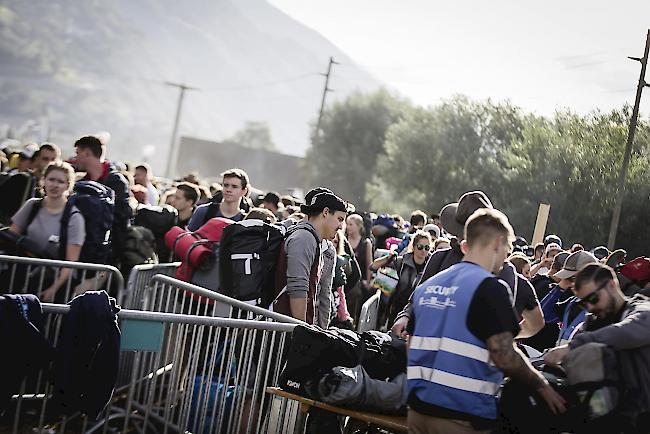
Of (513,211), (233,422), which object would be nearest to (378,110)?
(513,211)

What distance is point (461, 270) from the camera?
4066 mm

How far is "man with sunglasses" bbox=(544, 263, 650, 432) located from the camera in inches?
167

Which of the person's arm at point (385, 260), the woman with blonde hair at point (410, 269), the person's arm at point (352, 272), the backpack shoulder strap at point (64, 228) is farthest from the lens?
the person's arm at point (385, 260)

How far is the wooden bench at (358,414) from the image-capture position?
4715 millimetres

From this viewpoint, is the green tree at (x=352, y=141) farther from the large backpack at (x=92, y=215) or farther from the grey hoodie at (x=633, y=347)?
the grey hoodie at (x=633, y=347)

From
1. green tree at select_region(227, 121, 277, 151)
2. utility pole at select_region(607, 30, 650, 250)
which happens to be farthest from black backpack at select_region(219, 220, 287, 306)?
green tree at select_region(227, 121, 277, 151)

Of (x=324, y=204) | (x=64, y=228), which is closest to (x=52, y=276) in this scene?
(x=64, y=228)

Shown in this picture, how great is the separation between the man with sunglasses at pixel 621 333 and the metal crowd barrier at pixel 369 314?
13.2 ft

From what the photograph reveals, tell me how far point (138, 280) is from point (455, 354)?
432cm

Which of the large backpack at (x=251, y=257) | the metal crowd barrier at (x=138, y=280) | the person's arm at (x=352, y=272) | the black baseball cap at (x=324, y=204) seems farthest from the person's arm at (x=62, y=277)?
the person's arm at (x=352, y=272)

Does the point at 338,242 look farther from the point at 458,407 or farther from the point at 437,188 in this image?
the point at 437,188

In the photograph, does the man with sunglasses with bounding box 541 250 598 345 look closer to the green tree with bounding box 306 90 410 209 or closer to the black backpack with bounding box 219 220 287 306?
the black backpack with bounding box 219 220 287 306

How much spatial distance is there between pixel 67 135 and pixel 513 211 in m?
183

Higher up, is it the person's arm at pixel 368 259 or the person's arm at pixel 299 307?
the person's arm at pixel 368 259
